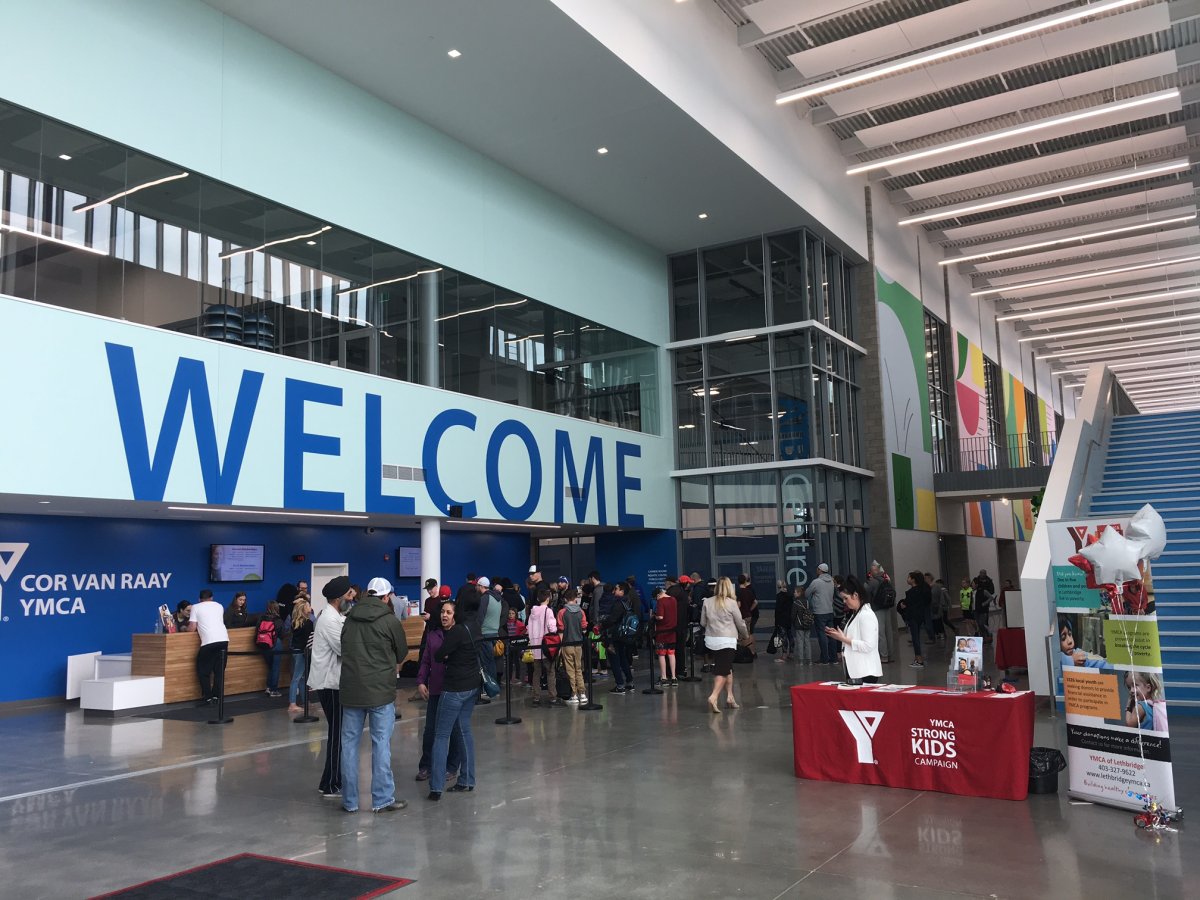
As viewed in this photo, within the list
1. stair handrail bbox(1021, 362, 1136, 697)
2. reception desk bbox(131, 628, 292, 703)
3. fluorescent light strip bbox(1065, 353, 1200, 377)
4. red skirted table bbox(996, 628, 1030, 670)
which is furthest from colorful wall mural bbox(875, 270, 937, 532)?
fluorescent light strip bbox(1065, 353, 1200, 377)

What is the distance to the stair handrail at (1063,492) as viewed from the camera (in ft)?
34.1

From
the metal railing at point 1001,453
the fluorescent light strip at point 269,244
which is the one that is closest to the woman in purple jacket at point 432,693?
the fluorescent light strip at point 269,244

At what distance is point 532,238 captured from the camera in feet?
59.6

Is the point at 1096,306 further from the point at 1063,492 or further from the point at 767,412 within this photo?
the point at 1063,492

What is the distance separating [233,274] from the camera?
12.5 meters

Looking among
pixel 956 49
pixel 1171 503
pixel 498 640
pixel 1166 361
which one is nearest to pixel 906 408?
pixel 956 49

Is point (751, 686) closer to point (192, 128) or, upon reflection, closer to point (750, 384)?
point (750, 384)

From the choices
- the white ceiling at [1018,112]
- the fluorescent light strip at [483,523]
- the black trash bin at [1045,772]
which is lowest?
the black trash bin at [1045,772]

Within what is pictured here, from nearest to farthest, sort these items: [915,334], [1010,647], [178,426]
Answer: [178,426] → [1010,647] → [915,334]

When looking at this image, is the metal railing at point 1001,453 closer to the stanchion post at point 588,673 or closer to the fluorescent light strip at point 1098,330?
the fluorescent light strip at point 1098,330

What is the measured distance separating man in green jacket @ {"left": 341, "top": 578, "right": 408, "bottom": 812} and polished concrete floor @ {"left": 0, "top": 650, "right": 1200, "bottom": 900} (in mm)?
202

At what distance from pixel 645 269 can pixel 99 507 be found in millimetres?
13290

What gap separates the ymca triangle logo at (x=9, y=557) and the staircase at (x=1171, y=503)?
12.8 metres

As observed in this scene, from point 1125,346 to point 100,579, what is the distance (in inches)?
1555
